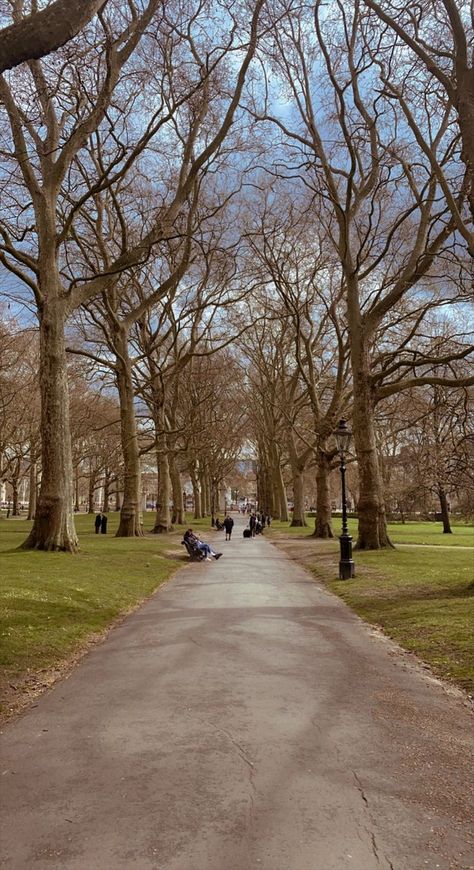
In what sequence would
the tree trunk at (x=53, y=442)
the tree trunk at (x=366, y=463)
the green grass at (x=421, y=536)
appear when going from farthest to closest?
the green grass at (x=421, y=536), the tree trunk at (x=366, y=463), the tree trunk at (x=53, y=442)

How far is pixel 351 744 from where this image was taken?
15.4 feet

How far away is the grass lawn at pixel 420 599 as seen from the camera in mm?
7797

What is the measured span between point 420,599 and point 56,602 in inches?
271

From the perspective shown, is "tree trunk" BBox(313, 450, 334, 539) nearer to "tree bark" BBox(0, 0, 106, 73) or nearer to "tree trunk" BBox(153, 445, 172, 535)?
"tree trunk" BBox(153, 445, 172, 535)

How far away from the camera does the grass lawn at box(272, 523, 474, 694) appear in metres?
7.80

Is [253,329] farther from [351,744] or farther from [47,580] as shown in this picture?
[351,744]

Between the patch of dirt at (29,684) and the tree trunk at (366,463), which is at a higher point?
the tree trunk at (366,463)

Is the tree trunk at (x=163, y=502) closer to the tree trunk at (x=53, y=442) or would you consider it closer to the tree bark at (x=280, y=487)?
the tree trunk at (x=53, y=442)

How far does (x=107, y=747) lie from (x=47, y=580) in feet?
27.5

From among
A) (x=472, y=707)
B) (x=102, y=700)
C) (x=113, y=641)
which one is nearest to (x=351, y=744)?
(x=472, y=707)

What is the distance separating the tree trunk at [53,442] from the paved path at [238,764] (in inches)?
434

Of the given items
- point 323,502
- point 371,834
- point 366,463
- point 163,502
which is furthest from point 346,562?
point 163,502

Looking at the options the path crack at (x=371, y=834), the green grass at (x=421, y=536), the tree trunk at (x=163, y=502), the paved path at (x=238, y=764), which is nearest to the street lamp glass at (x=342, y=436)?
the paved path at (x=238, y=764)

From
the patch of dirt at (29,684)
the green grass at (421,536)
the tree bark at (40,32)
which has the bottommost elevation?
the green grass at (421,536)
